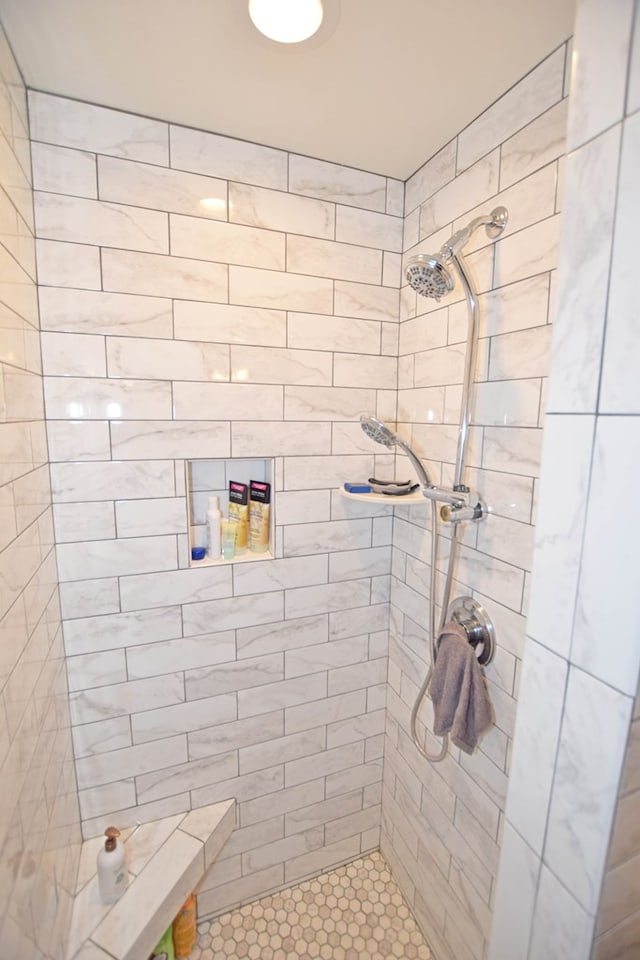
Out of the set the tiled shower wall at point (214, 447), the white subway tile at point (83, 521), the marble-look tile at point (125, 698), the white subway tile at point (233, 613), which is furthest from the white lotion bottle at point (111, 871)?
the white subway tile at point (83, 521)

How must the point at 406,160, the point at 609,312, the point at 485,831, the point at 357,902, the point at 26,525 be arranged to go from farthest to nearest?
the point at 357,902, the point at 406,160, the point at 485,831, the point at 26,525, the point at 609,312

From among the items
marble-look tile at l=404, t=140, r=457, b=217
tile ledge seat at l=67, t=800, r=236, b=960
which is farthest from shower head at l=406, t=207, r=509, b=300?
tile ledge seat at l=67, t=800, r=236, b=960

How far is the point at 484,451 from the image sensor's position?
43.8 inches

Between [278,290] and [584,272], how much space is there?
0.97m

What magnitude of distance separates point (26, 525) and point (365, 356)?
1100mm

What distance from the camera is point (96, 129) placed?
109 cm

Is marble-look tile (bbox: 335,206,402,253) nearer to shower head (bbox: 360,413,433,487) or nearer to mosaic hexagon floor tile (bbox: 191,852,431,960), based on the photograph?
shower head (bbox: 360,413,433,487)

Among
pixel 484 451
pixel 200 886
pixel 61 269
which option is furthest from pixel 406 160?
pixel 200 886

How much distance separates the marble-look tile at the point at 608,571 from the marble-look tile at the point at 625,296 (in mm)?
35

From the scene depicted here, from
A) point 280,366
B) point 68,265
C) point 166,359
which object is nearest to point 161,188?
point 68,265

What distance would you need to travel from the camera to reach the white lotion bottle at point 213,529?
1.38m

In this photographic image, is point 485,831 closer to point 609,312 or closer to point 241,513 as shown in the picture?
point 241,513

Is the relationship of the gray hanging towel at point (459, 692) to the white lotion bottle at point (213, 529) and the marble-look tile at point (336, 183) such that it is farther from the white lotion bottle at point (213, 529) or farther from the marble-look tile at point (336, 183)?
the marble-look tile at point (336, 183)

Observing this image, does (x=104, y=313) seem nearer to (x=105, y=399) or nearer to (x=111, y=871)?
(x=105, y=399)
